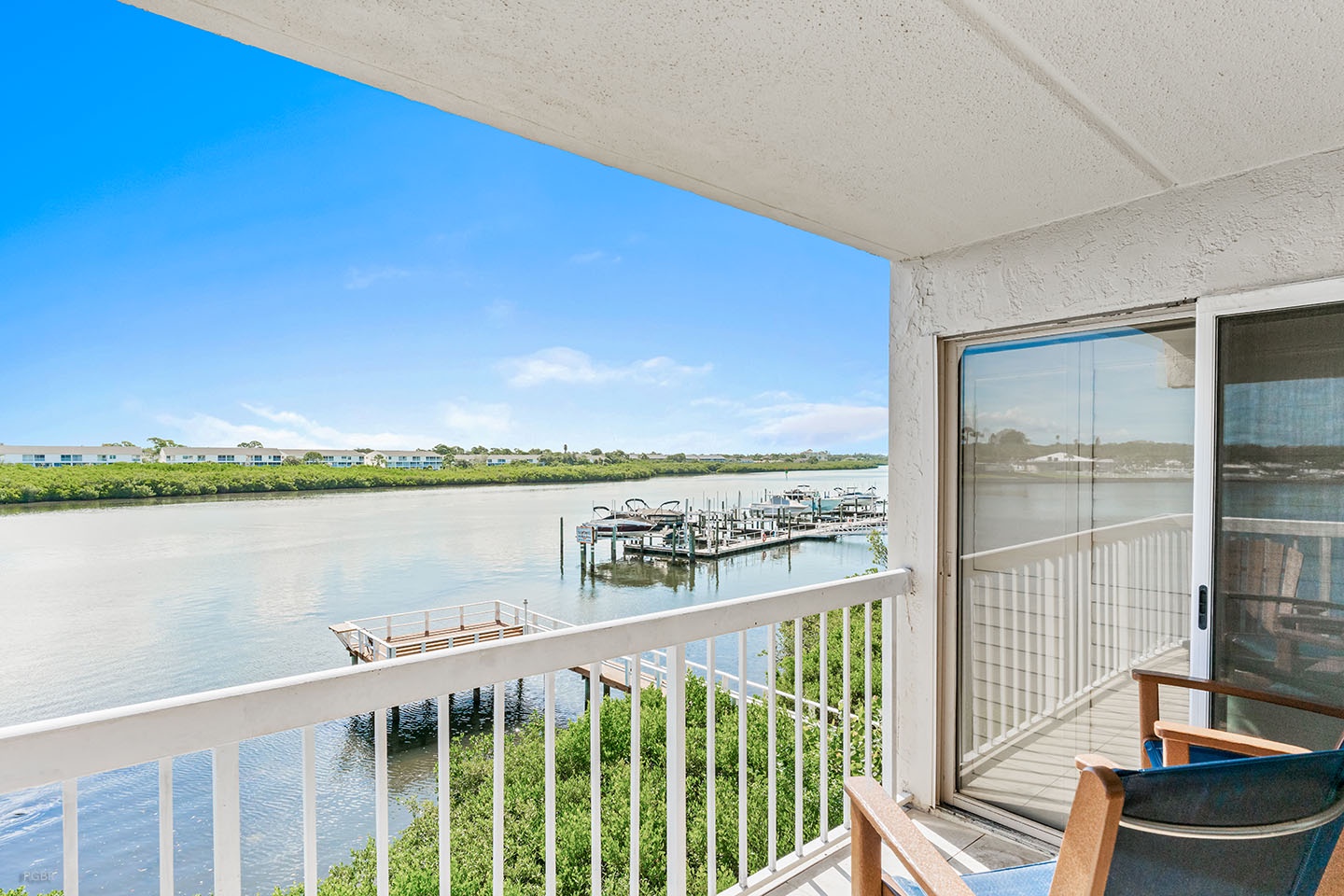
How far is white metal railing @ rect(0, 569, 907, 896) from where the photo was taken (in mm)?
1089

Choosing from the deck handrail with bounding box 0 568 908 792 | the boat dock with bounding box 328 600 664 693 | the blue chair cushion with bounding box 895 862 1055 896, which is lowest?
the boat dock with bounding box 328 600 664 693

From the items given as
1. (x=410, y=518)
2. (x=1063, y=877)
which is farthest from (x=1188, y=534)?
(x=410, y=518)

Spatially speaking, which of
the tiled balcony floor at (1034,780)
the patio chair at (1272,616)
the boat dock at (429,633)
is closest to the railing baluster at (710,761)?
the tiled balcony floor at (1034,780)

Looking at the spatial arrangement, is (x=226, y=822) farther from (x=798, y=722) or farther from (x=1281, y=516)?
(x=1281, y=516)

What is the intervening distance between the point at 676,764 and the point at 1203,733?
138 centimetres

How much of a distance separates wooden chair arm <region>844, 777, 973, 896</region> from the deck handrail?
0.66 metres

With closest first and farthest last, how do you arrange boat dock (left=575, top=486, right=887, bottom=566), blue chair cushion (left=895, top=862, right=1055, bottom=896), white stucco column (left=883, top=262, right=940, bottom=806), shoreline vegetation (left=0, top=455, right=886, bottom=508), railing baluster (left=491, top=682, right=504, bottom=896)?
blue chair cushion (left=895, top=862, right=1055, bottom=896) → railing baluster (left=491, top=682, right=504, bottom=896) → white stucco column (left=883, top=262, right=940, bottom=806) → shoreline vegetation (left=0, top=455, right=886, bottom=508) → boat dock (left=575, top=486, right=887, bottom=566)

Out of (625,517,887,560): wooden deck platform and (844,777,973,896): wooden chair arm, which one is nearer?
(844,777,973,896): wooden chair arm

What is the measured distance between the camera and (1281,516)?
75.5 inches

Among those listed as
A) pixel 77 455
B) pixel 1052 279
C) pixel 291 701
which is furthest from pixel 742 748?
pixel 77 455

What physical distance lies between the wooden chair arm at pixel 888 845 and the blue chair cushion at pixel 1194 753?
0.89 m

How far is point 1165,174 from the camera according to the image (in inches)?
76.2

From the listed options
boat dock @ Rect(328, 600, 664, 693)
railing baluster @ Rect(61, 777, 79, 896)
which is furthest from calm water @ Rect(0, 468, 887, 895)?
railing baluster @ Rect(61, 777, 79, 896)

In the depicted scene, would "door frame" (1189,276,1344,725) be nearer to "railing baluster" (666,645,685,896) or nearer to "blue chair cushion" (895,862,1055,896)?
"blue chair cushion" (895,862,1055,896)
